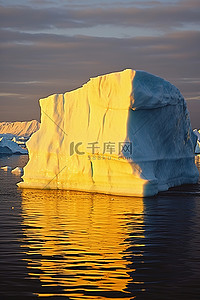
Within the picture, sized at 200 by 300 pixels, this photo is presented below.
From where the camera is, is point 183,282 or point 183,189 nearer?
point 183,282

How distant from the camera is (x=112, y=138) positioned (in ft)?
78.9

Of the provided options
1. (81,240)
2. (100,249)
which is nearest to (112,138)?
(81,240)

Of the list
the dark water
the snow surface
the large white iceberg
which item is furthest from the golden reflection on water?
the snow surface

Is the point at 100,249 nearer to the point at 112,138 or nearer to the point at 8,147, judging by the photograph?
the point at 112,138

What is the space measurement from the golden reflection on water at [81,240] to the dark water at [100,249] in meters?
0.02

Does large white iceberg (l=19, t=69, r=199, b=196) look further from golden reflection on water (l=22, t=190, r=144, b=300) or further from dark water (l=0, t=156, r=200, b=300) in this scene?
dark water (l=0, t=156, r=200, b=300)

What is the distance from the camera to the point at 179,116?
28.0 m

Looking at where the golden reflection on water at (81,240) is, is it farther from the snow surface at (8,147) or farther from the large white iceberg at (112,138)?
the snow surface at (8,147)

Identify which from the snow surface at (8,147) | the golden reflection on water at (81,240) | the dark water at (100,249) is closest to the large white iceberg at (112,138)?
the golden reflection on water at (81,240)

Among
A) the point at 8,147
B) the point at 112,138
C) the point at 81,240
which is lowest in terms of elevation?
the point at 8,147

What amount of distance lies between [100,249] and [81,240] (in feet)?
4.04

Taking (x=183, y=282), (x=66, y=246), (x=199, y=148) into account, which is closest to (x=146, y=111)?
(x=66, y=246)

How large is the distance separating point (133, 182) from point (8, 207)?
6.14m

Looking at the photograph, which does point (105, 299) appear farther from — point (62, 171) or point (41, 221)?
point (62, 171)
